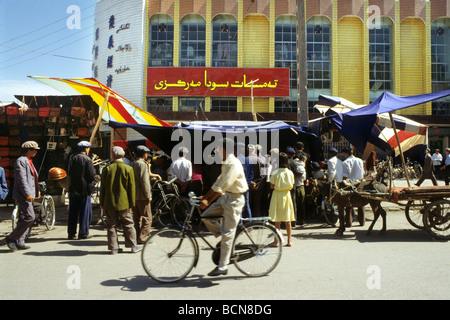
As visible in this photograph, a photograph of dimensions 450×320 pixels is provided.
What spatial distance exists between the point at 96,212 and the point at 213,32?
19.7 m

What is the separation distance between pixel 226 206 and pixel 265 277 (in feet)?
3.28

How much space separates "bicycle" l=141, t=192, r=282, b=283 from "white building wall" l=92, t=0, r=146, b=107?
73.9 feet

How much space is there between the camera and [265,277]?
448 cm

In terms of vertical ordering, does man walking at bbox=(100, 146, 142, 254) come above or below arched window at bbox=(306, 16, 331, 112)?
below

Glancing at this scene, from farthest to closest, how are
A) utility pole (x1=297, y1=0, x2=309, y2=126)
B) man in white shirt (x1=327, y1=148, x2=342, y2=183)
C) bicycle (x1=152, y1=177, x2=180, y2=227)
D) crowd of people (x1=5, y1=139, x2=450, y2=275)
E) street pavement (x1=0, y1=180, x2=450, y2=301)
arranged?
utility pole (x1=297, y1=0, x2=309, y2=126) → bicycle (x1=152, y1=177, x2=180, y2=227) → man in white shirt (x1=327, y1=148, x2=342, y2=183) → crowd of people (x1=5, y1=139, x2=450, y2=275) → street pavement (x1=0, y1=180, x2=450, y2=301)

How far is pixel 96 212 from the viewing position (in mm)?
9930

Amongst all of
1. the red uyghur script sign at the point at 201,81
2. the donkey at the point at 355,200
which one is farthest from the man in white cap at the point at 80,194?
the red uyghur script sign at the point at 201,81

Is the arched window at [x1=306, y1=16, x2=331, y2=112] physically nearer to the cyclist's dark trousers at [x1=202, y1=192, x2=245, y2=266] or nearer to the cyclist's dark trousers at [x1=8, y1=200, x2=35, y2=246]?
the cyclist's dark trousers at [x1=8, y1=200, x2=35, y2=246]

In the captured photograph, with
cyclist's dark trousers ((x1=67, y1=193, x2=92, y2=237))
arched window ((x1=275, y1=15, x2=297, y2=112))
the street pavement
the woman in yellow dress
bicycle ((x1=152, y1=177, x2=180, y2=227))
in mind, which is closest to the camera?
the street pavement

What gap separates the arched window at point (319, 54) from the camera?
26.3 metres

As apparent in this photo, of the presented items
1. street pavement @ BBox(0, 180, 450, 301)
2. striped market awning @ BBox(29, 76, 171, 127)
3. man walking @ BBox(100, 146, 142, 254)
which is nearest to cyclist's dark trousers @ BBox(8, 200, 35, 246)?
street pavement @ BBox(0, 180, 450, 301)

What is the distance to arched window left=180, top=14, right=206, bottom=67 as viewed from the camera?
26.0 m

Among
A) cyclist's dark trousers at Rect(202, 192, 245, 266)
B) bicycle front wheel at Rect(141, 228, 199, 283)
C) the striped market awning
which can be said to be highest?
the striped market awning
